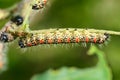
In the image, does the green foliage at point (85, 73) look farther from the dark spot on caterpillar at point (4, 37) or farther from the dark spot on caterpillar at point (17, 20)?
the dark spot on caterpillar at point (4, 37)

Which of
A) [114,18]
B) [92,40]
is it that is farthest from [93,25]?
[92,40]

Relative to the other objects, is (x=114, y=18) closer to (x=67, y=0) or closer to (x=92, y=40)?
(x=67, y=0)

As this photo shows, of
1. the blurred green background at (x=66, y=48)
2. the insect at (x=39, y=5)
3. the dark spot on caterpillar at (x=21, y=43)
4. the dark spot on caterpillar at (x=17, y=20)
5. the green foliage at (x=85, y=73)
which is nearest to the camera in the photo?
the insect at (x=39, y=5)

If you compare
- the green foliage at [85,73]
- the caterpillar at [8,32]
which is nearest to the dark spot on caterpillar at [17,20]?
the caterpillar at [8,32]

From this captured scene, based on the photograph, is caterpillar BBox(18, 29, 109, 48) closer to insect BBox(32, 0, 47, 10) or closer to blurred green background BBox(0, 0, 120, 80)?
insect BBox(32, 0, 47, 10)

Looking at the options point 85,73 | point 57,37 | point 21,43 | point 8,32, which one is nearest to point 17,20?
point 8,32

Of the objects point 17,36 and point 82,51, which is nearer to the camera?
→ point 17,36

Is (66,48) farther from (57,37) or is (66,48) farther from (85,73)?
(57,37)
